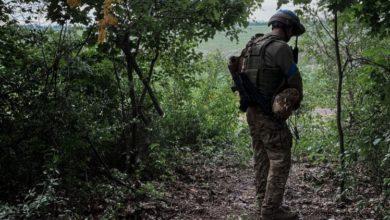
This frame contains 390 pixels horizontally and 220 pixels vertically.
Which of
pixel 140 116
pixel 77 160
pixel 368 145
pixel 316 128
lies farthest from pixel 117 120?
pixel 316 128

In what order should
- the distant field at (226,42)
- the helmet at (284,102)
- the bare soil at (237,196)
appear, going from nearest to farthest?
1. the helmet at (284,102)
2. the bare soil at (237,196)
3. the distant field at (226,42)

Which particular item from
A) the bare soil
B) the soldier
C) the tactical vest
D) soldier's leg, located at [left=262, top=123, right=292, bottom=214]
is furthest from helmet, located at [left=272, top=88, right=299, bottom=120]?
the bare soil

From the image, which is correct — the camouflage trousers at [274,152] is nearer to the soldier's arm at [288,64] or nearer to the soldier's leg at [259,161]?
the soldier's leg at [259,161]

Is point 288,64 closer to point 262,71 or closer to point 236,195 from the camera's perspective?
point 262,71

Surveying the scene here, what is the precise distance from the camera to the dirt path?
18.8 ft

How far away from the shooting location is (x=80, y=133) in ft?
17.2

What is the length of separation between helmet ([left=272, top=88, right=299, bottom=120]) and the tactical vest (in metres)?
0.14

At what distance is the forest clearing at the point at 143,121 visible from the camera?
5070 millimetres

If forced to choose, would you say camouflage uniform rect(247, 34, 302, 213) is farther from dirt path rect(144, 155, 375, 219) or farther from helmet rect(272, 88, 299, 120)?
dirt path rect(144, 155, 375, 219)

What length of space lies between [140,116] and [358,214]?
3.70 m

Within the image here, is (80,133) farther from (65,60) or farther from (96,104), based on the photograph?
(65,60)

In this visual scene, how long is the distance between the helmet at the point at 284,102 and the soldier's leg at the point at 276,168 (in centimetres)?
25

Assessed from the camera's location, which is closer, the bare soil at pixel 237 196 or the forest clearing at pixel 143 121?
the forest clearing at pixel 143 121

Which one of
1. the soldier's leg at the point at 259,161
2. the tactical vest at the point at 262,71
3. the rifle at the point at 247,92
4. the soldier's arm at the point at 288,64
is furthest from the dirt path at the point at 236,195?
the soldier's arm at the point at 288,64
